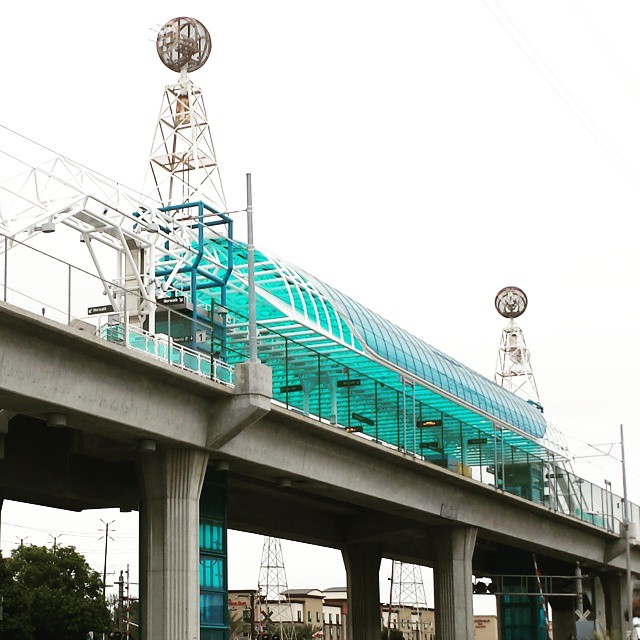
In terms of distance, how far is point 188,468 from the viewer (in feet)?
106

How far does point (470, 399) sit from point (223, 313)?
2559cm

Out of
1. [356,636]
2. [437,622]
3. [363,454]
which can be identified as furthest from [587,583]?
[363,454]

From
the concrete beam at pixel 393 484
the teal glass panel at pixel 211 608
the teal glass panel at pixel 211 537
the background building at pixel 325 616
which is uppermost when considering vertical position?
the concrete beam at pixel 393 484

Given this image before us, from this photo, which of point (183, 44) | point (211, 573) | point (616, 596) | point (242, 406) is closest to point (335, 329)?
point (211, 573)

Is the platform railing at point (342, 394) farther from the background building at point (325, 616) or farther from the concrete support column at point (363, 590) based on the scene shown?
the background building at point (325, 616)

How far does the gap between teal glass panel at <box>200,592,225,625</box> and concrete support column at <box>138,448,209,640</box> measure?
1799 mm

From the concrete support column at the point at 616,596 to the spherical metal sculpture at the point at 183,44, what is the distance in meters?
36.9

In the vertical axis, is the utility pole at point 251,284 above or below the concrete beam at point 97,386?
above

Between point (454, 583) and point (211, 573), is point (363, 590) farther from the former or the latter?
point (211, 573)

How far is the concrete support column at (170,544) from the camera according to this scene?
31172mm

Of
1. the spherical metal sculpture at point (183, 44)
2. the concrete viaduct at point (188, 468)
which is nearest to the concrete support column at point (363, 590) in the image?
the concrete viaduct at point (188, 468)

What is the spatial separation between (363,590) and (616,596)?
19053 millimetres

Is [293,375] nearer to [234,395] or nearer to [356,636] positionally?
[234,395]

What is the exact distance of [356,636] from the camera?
191 feet
